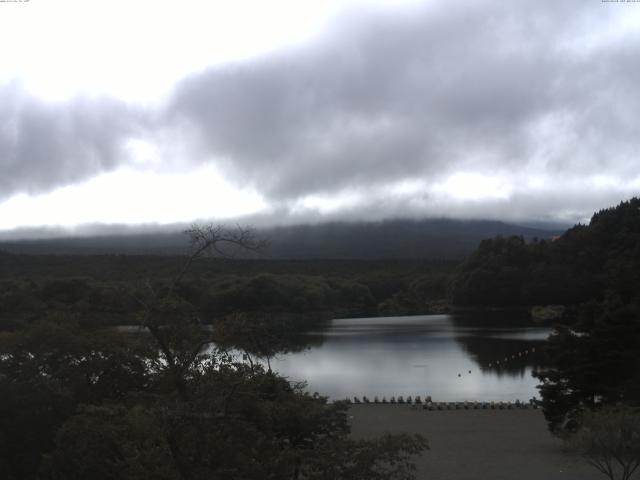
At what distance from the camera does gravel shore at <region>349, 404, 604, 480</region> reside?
41.4ft

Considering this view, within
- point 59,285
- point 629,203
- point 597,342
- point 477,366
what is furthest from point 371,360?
point 629,203

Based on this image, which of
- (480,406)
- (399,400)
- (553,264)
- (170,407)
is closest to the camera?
(170,407)

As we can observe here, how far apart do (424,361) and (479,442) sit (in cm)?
1957

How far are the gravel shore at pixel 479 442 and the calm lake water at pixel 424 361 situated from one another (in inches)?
115

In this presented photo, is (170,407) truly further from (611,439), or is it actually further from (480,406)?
(480,406)

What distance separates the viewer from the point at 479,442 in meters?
15.7

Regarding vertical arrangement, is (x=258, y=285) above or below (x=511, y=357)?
above

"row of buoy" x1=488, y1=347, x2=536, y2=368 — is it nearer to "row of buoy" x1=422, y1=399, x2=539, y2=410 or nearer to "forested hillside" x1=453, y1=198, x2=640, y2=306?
"row of buoy" x1=422, y1=399, x2=539, y2=410

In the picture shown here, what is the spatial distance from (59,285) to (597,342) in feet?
105

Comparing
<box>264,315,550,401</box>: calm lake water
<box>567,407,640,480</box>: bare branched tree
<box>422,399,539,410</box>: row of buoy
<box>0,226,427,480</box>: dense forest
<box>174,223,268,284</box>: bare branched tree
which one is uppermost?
<box>174,223,268,284</box>: bare branched tree

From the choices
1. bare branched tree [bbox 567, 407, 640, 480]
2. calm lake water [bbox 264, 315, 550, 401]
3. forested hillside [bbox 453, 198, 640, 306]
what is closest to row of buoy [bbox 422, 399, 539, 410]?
calm lake water [bbox 264, 315, 550, 401]

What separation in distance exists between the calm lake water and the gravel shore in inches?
115

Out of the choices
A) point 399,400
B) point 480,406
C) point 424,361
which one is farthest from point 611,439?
point 424,361

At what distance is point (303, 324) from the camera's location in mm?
56719
